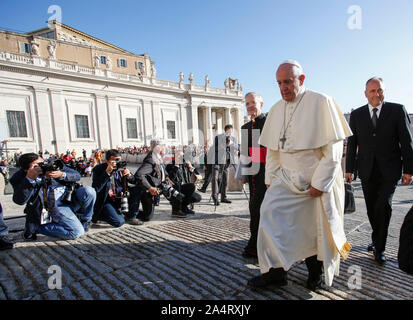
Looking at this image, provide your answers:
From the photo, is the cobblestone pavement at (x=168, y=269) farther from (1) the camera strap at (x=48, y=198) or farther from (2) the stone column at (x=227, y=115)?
(2) the stone column at (x=227, y=115)

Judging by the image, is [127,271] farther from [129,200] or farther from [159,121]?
[159,121]

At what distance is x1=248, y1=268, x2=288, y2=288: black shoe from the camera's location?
94.0 inches

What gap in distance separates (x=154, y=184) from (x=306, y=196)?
341cm

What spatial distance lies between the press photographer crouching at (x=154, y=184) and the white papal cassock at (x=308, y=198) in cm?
295

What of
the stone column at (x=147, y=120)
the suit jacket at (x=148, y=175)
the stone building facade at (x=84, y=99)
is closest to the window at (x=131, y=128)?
the stone building facade at (x=84, y=99)

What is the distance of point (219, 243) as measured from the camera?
12.1 ft

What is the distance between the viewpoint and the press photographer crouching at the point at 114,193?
14.7ft

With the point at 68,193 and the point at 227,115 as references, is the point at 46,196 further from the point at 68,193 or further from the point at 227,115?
the point at 227,115

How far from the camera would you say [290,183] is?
239cm

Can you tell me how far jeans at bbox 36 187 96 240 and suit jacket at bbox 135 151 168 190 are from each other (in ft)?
2.89

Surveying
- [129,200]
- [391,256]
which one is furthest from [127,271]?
[391,256]

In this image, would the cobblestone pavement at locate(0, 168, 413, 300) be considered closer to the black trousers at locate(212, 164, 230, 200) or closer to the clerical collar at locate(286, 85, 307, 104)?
the clerical collar at locate(286, 85, 307, 104)

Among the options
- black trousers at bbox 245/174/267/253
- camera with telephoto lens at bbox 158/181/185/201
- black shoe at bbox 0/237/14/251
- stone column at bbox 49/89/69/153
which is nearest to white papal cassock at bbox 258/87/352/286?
black trousers at bbox 245/174/267/253

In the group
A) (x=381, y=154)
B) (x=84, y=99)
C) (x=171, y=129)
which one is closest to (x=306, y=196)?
(x=381, y=154)
